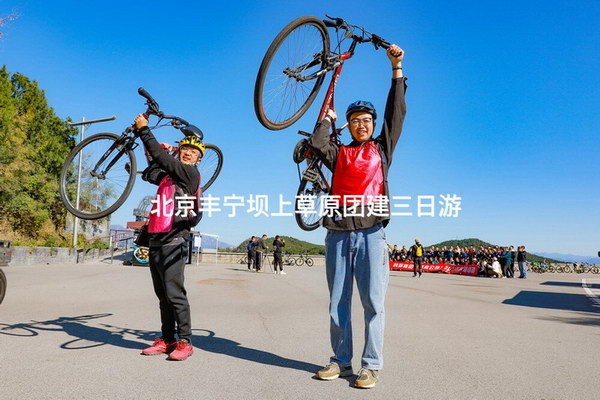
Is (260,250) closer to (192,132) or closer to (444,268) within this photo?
(444,268)

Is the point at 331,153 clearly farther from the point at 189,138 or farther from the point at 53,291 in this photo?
the point at 53,291

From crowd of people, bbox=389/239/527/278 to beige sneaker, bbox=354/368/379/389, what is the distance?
18288mm

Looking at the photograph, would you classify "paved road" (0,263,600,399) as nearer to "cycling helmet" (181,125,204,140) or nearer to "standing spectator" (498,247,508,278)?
"cycling helmet" (181,125,204,140)

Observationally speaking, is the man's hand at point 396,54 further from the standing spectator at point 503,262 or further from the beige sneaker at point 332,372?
the standing spectator at point 503,262

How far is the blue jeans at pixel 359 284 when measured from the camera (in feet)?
10.6

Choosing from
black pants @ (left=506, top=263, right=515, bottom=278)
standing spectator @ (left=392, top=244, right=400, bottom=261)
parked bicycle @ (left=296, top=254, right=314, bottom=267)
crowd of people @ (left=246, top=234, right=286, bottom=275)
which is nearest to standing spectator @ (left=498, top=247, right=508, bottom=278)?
black pants @ (left=506, top=263, right=515, bottom=278)

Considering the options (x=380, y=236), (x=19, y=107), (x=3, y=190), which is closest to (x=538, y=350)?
(x=380, y=236)

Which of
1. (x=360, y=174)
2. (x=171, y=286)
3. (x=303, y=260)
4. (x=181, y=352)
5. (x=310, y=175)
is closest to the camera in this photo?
(x=360, y=174)

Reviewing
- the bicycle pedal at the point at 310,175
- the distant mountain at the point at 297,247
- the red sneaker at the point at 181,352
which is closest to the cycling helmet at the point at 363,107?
the red sneaker at the point at 181,352

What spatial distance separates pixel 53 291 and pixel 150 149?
7241 mm

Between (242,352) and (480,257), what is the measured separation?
26.6 m

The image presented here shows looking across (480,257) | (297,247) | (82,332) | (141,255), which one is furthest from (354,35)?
(297,247)

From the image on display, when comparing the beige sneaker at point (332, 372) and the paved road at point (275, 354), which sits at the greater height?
the beige sneaker at point (332, 372)

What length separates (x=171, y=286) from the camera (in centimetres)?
391
